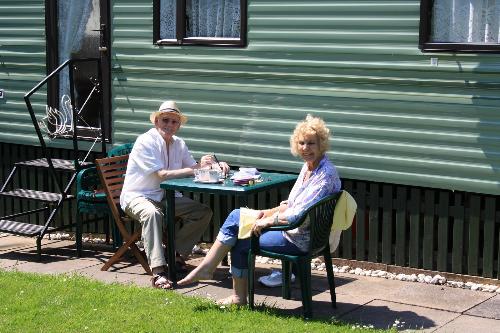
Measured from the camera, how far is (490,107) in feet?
24.6

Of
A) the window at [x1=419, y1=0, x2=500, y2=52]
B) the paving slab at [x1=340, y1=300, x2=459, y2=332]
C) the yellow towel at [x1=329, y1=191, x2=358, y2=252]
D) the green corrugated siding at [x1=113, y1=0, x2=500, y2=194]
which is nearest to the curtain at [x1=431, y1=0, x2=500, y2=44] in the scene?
the window at [x1=419, y1=0, x2=500, y2=52]

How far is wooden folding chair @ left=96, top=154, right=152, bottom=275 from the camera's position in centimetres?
808

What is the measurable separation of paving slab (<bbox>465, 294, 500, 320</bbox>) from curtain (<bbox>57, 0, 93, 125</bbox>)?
201 inches

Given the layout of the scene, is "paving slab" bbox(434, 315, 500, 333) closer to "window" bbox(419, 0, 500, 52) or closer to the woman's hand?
the woman's hand

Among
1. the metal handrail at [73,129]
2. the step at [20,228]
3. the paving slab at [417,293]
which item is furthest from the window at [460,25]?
the step at [20,228]

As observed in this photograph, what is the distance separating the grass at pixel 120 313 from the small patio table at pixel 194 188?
429mm

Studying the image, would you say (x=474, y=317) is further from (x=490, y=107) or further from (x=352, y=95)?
(x=352, y=95)

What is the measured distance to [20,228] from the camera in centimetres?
922

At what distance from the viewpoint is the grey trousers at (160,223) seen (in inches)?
304

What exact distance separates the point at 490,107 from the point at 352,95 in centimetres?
124

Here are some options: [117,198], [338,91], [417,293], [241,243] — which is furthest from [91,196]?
[417,293]

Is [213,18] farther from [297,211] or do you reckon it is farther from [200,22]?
[297,211]

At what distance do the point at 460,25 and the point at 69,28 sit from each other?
4.45 m

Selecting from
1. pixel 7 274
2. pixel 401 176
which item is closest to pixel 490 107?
pixel 401 176
